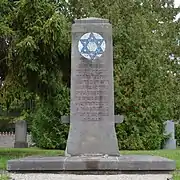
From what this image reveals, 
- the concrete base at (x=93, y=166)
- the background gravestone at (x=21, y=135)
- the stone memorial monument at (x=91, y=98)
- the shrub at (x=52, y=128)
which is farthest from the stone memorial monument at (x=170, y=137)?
the concrete base at (x=93, y=166)

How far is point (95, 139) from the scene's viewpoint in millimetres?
11461

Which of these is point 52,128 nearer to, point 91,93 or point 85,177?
point 91,93

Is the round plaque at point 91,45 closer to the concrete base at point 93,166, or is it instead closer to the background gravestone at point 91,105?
the background gravestone at point 91,105

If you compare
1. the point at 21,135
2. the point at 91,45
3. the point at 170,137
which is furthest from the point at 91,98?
the point at 21,135

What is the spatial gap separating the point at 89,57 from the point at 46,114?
474 inches

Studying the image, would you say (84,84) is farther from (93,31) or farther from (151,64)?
(151,64)

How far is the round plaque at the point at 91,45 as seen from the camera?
1166 cm

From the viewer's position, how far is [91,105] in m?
11.5

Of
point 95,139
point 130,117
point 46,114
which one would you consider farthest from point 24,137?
point 95,139

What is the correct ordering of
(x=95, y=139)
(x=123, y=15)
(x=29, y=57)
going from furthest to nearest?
(x=123, y=15)
(x=29, y=57)
(x=95, y=139)

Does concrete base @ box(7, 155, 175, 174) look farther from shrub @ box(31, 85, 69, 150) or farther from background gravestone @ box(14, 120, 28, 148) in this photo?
background gravestone @ box(14, 120, 28, 148)

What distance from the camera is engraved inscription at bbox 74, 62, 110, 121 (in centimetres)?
1150

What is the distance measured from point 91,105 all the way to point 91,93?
0.91 ft

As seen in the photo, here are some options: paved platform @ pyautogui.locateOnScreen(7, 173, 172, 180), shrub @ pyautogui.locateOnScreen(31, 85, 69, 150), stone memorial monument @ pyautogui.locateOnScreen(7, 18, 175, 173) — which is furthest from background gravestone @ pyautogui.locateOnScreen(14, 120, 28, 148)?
paved platform @ pyautogui.locateOnScreen(7, 173, 172, 180)
